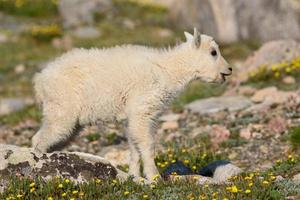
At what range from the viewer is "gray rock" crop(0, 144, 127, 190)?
10.4 m

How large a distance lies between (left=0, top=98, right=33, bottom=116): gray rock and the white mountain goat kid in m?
9.94

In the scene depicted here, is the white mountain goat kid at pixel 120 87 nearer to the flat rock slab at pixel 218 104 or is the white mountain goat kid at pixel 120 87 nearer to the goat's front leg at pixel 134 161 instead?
the goat's front leg at pixel 134 161

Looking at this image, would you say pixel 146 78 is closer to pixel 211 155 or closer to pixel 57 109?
pixel 57 109

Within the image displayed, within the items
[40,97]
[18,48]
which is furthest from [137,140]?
[18,48]

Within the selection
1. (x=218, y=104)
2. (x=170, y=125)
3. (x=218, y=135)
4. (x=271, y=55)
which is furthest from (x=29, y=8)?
(x=218, y=135)

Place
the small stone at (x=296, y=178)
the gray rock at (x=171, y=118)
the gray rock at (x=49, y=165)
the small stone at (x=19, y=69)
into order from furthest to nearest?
the small stone at (x=19, y=69), the gray rock at (x=171, y=118), the small stone at (x=296, y=178), the gray rock at (x=49, y=165)

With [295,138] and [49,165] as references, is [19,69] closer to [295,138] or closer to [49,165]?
[295,138]

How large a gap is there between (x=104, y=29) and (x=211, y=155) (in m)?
23.1

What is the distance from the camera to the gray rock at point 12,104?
71.8 ft

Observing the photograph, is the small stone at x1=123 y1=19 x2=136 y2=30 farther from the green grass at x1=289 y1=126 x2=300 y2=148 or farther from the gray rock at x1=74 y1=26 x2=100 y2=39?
the green grass at x1=289 y1=126 x2=300 y2=148

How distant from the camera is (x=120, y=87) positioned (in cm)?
1166

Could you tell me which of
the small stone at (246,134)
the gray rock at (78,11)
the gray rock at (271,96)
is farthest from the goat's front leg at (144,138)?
the gray rock at (78,11)

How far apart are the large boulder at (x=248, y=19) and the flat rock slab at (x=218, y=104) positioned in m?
11.4

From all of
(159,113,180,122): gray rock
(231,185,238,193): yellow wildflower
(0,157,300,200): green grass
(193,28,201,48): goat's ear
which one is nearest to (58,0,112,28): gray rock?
(159,113,180,122): gray rock
